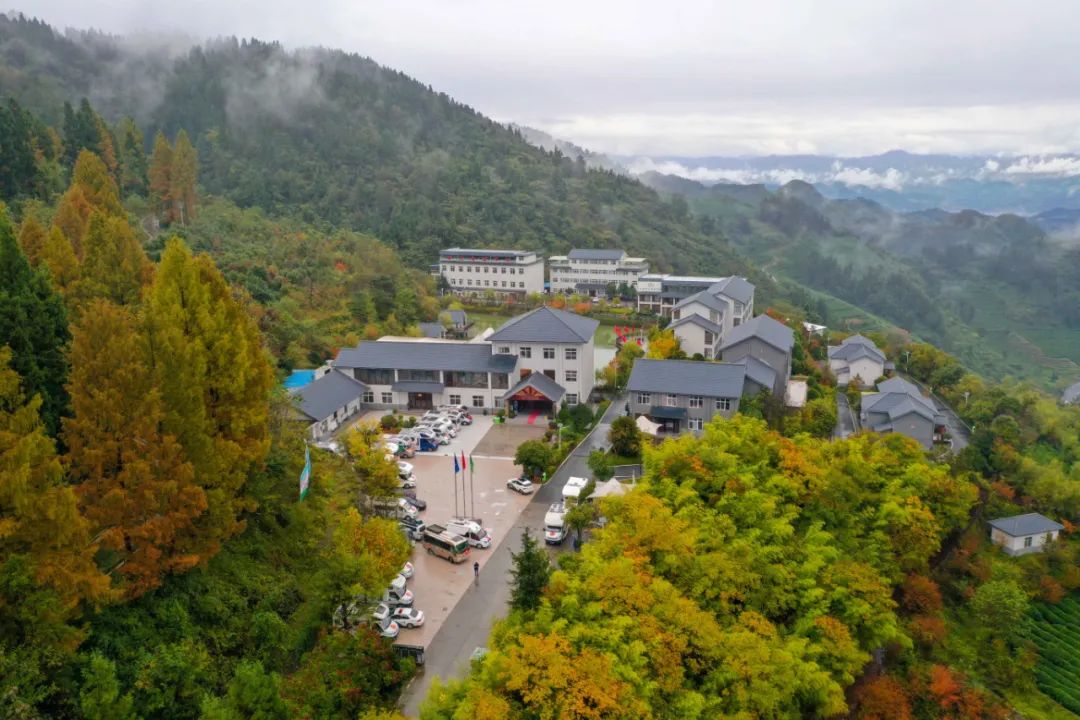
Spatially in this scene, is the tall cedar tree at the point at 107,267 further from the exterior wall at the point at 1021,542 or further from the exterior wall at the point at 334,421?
the exterior wall at the point at 1021,542

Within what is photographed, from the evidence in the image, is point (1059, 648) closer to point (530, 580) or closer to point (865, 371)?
point (530, 580)

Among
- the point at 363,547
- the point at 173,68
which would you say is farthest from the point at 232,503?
Answer: the point at 173,68

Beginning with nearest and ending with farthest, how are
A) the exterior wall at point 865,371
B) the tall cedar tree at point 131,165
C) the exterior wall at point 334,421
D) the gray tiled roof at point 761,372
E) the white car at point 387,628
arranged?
the white car at point 387,628 < the exterior wall at point 334,421 < the gray tiled roof at point 761,372 < the exterior wall at point 865,371 < the tall cedar tree at point 131,165

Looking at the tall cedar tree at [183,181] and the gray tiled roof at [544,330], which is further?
the tall cedar tree at [183,181]

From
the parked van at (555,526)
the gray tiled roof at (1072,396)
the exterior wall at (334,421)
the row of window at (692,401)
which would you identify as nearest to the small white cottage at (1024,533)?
the row of window at (692,401)

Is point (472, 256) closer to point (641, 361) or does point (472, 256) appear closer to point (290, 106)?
point (641, 361)

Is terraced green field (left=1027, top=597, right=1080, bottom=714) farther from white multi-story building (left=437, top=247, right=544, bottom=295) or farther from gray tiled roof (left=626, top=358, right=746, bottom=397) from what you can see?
white multi-story building (left=437, top=247, right=544, bottom=295)
